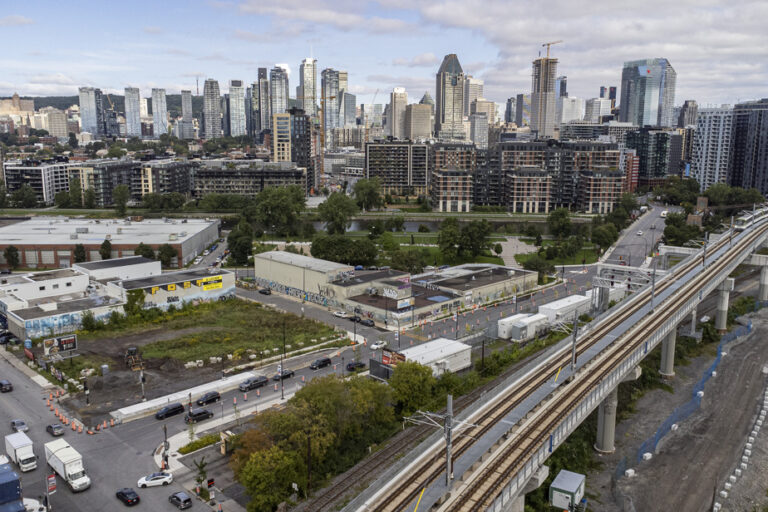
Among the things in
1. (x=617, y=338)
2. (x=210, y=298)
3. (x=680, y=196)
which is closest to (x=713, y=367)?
(x=617, y=338)

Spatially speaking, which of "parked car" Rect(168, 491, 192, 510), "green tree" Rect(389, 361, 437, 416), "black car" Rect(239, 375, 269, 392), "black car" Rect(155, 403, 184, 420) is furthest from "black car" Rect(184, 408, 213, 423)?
"green tree" Rect(389, 361, 437, 416)

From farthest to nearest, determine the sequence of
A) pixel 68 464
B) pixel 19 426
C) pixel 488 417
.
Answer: pixel 19 426
pixel 488 417
pixel 68 464

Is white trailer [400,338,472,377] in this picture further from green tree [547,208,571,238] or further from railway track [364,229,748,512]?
green tree [547,208,571,238]

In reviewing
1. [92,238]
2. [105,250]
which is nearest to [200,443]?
[105,250]

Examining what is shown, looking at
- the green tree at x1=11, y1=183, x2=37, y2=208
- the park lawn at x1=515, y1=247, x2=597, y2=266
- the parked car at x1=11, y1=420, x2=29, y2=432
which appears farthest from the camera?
the green tree at x1=11, y1=183, x2=37, y2=208

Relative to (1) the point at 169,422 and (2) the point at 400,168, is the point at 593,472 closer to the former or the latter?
(1) the point at 169,422

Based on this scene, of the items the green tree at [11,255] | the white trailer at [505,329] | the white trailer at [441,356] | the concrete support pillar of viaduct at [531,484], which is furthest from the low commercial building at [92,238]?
the concrete support pillar of viaduct at [531,484]

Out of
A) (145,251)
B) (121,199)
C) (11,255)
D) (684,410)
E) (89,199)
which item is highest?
(121,199)

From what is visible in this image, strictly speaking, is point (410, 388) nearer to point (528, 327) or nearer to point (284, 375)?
point (284, 375)

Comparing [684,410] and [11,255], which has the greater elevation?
[11,255]
